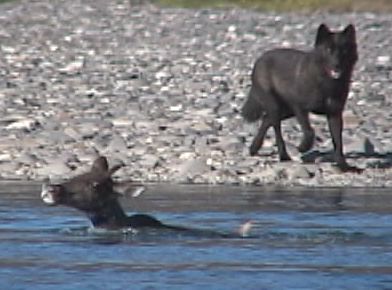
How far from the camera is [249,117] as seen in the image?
19359mm

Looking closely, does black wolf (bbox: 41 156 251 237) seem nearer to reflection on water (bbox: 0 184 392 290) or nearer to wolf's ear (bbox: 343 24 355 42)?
reflection on water (bbox: 0 184 392 290)

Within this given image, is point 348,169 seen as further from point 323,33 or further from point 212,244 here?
point 212,244

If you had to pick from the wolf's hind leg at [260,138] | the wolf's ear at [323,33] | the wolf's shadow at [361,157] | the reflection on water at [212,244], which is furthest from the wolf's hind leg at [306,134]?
the reflection on water at [212,244]

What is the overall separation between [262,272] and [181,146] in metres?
7.10

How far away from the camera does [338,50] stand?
58.1ft

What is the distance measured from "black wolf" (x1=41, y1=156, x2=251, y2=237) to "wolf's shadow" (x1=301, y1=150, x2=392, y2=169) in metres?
4.41

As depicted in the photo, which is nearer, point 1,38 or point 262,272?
point 262,272

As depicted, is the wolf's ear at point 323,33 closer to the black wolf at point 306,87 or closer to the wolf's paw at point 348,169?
the black wolf at point 306,87

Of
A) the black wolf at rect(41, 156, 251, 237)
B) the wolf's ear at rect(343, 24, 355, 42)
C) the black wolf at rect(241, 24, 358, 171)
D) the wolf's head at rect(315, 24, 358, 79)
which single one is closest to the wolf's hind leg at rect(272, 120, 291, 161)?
the black wolf at rect(241, 24, 358, 171)

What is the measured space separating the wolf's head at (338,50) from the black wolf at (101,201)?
13.6 ft

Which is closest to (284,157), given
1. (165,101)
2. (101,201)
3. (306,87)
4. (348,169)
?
(306,87)

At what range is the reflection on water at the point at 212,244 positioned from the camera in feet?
38.2

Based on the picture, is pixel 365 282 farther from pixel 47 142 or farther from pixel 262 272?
pixel 47 142

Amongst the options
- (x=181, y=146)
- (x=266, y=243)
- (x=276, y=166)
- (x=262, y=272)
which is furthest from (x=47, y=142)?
(x=262, y=272)
